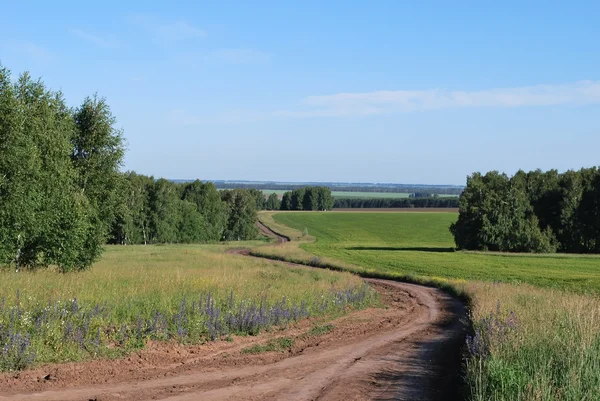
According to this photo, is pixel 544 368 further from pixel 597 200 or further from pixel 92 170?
pixel 597 200

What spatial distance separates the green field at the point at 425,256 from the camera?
4291cm

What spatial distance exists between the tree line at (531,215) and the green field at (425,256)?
5540 millimetres

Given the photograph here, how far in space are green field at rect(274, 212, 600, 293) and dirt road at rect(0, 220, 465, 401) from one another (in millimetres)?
20300

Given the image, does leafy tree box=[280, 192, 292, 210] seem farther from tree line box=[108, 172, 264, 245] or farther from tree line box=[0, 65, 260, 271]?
tree line box=[0, 65, 260, 271]

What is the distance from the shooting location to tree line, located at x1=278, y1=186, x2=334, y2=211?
18291 centimetres

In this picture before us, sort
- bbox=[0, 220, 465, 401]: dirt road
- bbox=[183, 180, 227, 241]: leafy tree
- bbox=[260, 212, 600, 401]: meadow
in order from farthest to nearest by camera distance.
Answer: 1. bbox=[183, 180, 227, 241]: leafy tree
2. bbox=[0, 220, 465, 401]: dirt road
3. bbox=[260, 212, 600, 401]: meadow

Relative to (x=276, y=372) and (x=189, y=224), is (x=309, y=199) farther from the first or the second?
(x=276, y=372)

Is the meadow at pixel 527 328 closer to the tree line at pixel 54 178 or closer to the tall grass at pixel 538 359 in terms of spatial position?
the tall grass at pixel 538 359

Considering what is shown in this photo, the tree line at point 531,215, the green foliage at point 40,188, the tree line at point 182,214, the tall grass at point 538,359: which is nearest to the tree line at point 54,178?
the green foliage at point 40,188

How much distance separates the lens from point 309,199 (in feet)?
602

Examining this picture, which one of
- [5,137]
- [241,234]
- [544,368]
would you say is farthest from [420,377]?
[241,234]

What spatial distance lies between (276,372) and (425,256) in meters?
52.4

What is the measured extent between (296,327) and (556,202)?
2799 inches

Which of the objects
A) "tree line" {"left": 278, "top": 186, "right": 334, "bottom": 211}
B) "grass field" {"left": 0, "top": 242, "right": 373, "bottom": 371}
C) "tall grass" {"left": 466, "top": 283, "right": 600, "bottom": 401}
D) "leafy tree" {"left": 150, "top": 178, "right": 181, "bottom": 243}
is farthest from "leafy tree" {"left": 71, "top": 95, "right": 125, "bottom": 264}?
"tree line" {"left": 278, "top": 186, "right": 334, "bottom": 211}
